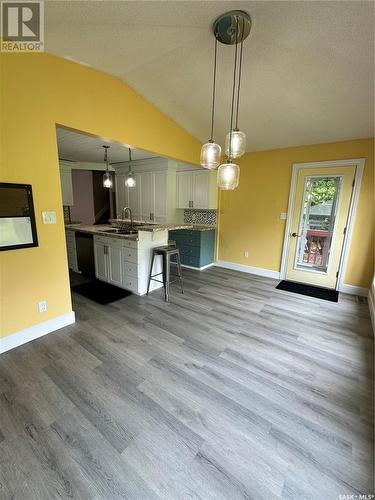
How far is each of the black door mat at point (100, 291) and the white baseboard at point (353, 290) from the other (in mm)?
3565

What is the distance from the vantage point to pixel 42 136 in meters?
2.12

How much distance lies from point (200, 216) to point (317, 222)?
245 cm

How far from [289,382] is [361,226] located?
285 centimetres

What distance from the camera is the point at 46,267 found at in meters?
2.32

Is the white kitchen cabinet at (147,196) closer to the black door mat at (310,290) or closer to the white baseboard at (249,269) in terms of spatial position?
the white baseboard at (249,269)

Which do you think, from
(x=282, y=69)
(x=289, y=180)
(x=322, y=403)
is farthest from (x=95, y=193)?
(x=322, y=403)

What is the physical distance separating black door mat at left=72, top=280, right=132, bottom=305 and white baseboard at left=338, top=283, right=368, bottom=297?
3.56m

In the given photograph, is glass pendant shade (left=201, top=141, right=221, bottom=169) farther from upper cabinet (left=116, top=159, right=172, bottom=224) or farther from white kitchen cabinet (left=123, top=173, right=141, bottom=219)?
white kitchen cabinet (left=123, top=173, right=141, bottom=219)

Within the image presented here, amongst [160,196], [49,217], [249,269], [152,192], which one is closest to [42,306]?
[49,217]

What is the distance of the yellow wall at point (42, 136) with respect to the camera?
76.7 inches

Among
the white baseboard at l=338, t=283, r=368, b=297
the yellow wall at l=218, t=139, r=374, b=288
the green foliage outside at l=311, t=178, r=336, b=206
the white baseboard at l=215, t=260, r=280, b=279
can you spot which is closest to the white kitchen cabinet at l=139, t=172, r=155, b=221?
the yellow wall at l=218, t=139, r=374, b=288

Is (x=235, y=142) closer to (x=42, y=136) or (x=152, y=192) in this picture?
(x=42, y=136)

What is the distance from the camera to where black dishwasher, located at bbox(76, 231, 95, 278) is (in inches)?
156

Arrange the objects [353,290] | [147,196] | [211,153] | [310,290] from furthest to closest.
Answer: [147,196] → [310,290] → [353,290] → [211,153]
